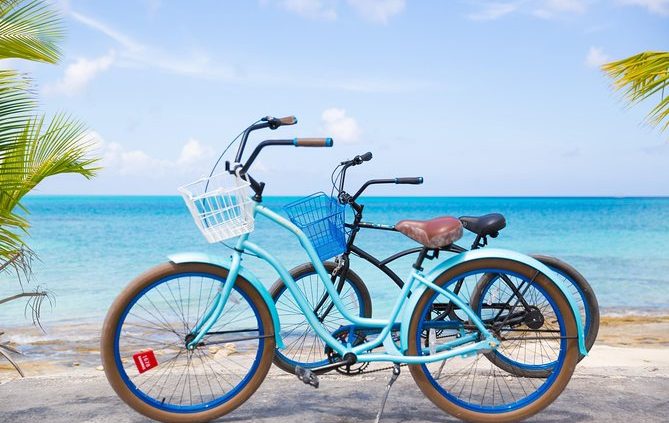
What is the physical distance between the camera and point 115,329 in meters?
3.35

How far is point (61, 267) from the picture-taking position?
22328 millimetres

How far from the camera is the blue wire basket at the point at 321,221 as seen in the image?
3.51 m

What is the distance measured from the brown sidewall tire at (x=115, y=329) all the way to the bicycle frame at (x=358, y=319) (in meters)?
0.08

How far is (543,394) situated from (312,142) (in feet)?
5.69

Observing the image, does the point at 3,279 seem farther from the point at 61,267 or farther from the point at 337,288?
the point at 337,288

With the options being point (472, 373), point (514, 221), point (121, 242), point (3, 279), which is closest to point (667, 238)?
point (514, 221)

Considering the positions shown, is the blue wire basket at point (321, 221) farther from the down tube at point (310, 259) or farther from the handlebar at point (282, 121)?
the handlebar at point (282, 121)

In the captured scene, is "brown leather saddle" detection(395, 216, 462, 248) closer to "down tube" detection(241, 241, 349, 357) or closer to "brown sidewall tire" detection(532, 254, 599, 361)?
"down tube" detection(241, 241, 349, 357)

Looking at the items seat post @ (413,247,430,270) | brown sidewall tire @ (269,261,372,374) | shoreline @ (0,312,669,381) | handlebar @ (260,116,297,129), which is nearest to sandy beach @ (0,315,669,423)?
brown sidewall tire @ (269,261,372,374)

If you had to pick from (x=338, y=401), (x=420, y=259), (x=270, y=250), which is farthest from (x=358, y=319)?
(x=270, y=250)

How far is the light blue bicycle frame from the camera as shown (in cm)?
339

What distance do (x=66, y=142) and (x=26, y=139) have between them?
0.93 feet

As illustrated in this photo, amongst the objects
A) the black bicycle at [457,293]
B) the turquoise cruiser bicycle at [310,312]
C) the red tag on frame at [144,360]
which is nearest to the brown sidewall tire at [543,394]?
the turquoise cruiser bicycle at [310,312]

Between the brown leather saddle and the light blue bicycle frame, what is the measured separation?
181 millimetres
